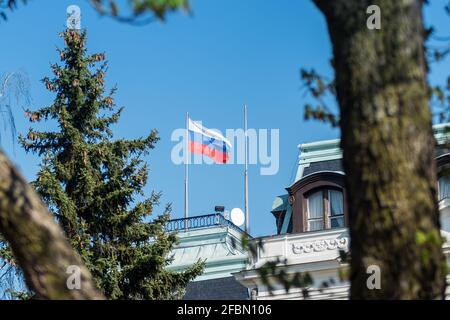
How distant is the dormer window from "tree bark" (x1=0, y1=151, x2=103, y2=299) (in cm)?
2232

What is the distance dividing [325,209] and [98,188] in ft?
18.6

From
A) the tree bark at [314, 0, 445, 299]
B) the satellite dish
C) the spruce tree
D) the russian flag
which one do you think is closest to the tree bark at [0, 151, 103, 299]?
the tree bark at [314, 0, 445, 299]

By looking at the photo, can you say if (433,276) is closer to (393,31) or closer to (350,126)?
(350,126)

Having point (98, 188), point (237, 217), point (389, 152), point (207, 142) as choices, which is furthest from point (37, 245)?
point (207, 142)

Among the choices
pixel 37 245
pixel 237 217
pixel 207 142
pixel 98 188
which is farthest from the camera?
pixel 207 142

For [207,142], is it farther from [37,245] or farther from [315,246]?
[37,245]

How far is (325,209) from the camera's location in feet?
91.5

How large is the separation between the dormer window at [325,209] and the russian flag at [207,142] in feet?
23.8

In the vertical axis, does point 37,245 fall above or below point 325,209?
below

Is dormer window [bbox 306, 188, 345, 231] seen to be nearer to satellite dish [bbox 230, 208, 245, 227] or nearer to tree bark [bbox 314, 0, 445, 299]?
satellite dish [bbox 230, 208, 245, 227]
